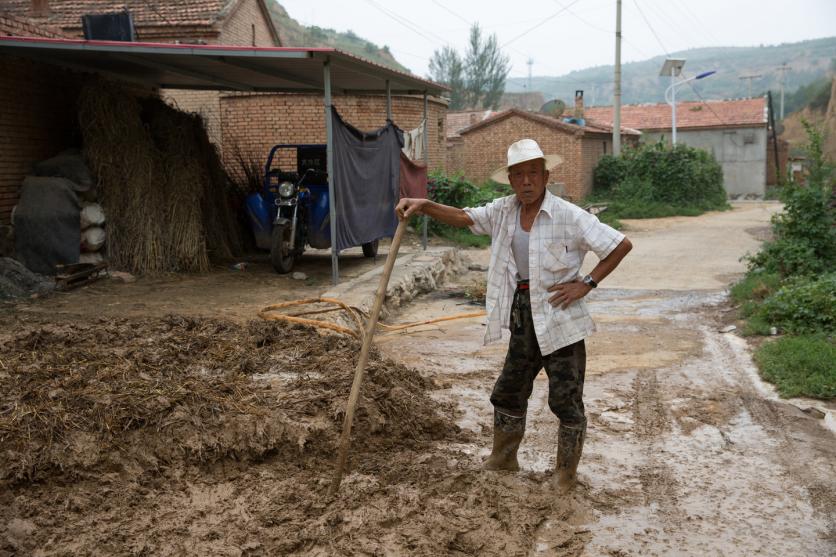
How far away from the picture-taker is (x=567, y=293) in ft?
12.0

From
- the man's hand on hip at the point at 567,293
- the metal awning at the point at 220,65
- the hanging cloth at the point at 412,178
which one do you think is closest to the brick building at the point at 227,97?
the metal awning at the point at 220,65

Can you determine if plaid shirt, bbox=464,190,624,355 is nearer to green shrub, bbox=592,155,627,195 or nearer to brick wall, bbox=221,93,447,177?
brick wall, bbox=221,93,447,177

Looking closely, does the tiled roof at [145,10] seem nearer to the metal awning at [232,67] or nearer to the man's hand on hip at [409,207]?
the metal awning at [232,67]

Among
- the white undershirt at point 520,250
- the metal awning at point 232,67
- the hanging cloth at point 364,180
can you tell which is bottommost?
the white undershirt at point 520,250

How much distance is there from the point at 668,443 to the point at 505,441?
4.17ft

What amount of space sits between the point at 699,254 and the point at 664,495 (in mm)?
11770

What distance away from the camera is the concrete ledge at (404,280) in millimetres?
8375

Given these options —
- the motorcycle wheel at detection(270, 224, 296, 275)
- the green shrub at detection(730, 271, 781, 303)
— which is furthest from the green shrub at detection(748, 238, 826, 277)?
the motorcycle wheel at detection(270, 224, 296, 275)

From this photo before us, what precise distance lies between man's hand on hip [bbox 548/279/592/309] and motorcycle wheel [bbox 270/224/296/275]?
6.48m

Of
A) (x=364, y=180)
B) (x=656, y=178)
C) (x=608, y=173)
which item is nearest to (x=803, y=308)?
(x=364, y=180)

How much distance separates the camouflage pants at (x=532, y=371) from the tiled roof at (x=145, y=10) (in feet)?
57.3

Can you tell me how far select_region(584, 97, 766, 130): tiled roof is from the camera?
1494 inches

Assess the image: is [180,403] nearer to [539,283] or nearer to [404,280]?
[539,283]

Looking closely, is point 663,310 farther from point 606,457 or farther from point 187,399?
point 187,399
